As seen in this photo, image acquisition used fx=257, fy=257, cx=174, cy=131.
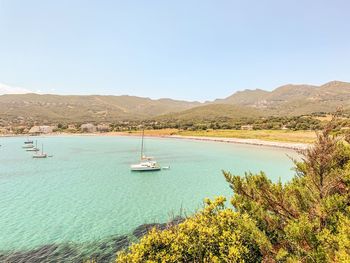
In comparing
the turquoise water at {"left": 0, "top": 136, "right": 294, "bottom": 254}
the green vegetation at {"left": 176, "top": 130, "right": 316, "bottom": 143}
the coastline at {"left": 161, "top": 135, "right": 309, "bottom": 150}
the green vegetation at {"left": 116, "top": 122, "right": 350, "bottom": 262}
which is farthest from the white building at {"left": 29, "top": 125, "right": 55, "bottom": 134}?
the green vegetation at {"left": 116, "top": 122, "right": 350, "bottom": 262}

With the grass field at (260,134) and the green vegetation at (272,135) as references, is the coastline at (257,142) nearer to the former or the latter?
the grass field at (260,134)

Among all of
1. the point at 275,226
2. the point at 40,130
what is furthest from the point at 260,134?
the point at 40,130

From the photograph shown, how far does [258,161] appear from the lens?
6919cm

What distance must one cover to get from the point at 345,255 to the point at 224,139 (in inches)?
4851

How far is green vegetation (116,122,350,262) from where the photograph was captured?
28.2ft

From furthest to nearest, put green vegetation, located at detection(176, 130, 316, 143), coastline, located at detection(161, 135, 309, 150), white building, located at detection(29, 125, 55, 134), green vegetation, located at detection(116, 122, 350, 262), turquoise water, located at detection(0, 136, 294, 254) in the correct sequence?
1. white building, located at detection(29, 125, 55, 134)
2. green vegetation, located at detection(176, 130, 316, 143)
3. coastline, located at detection(161, 135, 309, 150)
4. turquoise water, located at detection(0, 136, 294, 254)
5. green vegetation, located at detection(116, 122, 350, 262)

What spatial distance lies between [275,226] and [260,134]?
12427 centimetres

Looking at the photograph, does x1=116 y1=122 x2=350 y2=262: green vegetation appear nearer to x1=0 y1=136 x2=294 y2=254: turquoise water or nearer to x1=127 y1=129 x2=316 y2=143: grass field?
x1=0 y1=136 x2=294 y2=254: turquoise water

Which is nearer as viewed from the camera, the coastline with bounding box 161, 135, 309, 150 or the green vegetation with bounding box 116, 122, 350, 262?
the green vegetation with bounding box 116, 122, 350, 262

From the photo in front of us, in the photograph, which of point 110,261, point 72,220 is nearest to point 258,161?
point 72,220

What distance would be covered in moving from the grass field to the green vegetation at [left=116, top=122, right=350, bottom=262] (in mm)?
89051

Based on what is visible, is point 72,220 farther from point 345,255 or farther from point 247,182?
point 345,255

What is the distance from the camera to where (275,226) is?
1105 centimetres

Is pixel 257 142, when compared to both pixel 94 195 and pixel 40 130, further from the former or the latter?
pixel 40 130
